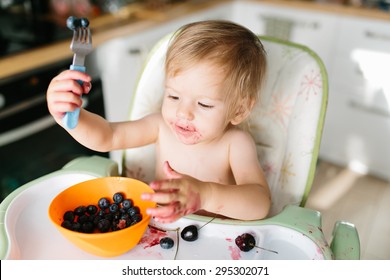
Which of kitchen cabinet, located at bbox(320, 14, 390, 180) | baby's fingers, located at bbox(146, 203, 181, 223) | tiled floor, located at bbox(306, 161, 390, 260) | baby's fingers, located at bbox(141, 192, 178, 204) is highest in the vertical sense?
baby's fingers, located at bbox(141, 192, 178, 204)

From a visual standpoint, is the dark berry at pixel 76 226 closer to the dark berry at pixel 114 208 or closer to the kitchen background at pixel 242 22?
the dark berry at pixel 114 208

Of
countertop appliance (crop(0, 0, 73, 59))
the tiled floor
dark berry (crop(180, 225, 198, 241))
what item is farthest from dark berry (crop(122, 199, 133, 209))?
the tiled floor

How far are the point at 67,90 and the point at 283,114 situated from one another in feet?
1.83

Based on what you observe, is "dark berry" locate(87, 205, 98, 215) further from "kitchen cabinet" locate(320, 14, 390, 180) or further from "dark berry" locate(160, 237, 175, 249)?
"kitchen cabinet" locate(320, 14, 390, 180)

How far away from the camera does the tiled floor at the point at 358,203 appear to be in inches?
77.2

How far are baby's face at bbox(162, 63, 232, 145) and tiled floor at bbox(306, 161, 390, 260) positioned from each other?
1.23 m

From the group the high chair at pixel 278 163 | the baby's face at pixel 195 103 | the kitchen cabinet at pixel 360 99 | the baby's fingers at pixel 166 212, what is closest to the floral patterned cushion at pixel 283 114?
the high chair at pixel 278 163

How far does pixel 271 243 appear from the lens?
2.76 ft

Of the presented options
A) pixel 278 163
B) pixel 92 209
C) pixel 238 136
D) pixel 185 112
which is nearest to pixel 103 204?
pixel 92 209

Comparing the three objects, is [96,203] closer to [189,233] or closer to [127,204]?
[127,204]

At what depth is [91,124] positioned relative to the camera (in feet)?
3.04

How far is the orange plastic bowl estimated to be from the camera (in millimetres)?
718

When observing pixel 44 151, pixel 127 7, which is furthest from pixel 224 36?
pixel 127 7

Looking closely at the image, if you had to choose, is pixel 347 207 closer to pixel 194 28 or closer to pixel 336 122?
pixel 336 122
